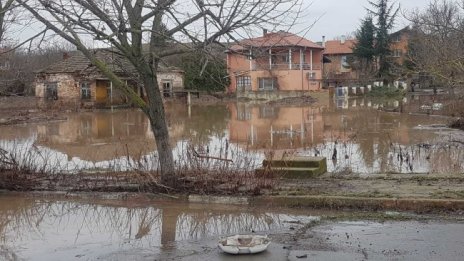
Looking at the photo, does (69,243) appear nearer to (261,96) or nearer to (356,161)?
(356,161)

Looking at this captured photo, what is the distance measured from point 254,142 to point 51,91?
1358 inches

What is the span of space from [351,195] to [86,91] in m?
44.9

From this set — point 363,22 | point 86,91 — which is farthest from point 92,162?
point 363,22

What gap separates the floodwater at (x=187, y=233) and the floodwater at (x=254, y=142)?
5.12 feet

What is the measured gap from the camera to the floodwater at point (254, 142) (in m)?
14.6

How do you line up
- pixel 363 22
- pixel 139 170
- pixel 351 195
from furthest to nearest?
pixel 363 22
pixel 139 170
pixel 351 195

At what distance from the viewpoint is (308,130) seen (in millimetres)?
26625

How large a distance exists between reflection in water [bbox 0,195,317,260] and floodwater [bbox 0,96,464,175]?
4.87 ft

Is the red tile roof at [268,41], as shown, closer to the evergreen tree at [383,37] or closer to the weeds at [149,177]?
the weeds at [149,177]

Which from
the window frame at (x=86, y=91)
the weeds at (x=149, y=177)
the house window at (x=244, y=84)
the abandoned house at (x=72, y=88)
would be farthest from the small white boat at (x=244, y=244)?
the house window at (x=244, y=84)

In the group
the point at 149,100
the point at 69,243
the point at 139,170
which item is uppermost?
the point at 149,100

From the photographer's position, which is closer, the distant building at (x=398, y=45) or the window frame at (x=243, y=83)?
the window frame at (x=243, y=83)

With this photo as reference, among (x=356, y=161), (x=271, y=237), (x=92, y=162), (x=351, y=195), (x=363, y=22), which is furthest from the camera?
(x=363, y=22)

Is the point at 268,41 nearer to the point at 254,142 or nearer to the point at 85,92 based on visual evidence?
the point at 254,142
